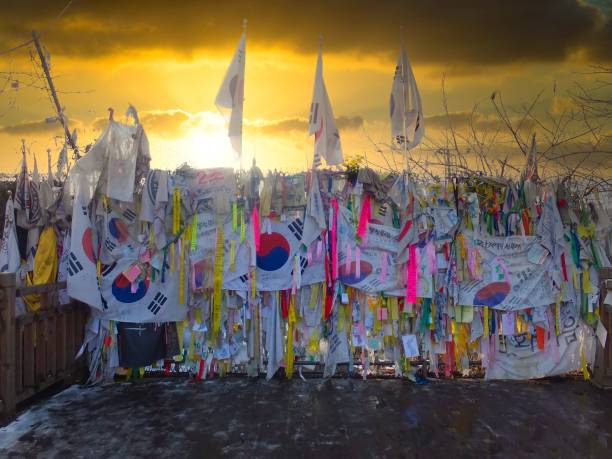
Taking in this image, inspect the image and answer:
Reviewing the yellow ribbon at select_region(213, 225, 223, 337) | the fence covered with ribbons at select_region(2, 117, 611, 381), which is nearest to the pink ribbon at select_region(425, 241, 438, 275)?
the fence covered with ribbons at select_region(2, 117, 611, 381)

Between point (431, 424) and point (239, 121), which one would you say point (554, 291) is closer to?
point (431, 424)

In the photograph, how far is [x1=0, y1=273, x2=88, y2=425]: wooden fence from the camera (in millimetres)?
4625

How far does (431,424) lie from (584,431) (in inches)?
53.3


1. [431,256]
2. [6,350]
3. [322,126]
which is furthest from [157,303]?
[431,256]

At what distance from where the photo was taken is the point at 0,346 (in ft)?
15.2

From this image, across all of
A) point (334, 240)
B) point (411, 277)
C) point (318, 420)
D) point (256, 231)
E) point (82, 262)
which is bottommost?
point (318, 420)

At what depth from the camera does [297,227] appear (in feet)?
19.0

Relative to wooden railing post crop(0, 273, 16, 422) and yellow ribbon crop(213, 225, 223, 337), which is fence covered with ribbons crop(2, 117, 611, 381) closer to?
yellow ribbon crop(213, 225, 223, 337)

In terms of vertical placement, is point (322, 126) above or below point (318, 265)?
above

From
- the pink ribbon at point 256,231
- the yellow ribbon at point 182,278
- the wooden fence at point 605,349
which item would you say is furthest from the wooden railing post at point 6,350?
the wooden fence at point 605,349

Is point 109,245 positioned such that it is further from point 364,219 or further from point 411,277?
point 411,277

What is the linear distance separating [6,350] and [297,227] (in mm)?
3115

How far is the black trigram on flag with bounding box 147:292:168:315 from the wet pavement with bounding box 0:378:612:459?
846mm

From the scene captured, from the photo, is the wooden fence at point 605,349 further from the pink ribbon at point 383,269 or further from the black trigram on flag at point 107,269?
the black trigram on flag at point 107,269
